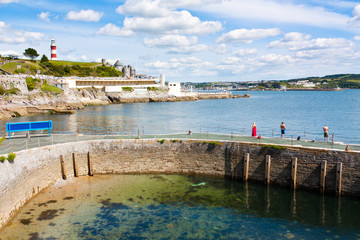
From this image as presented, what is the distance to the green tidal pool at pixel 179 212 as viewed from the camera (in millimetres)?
15633

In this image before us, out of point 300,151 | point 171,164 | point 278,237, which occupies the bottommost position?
point 278,237

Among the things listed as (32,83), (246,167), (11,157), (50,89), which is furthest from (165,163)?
(50,89)

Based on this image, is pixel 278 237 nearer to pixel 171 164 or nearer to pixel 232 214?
pixel 232 214

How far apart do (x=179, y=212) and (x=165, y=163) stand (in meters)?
7.60

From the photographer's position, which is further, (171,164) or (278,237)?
(171,164)

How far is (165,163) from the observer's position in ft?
83.1

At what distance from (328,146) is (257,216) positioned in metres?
9.01

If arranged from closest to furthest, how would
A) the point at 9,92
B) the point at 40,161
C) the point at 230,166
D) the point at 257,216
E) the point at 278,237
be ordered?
the point at 278,237 < the point at 257,216 < the point at 40,161 < the point at 230,166 < the point at 9,92

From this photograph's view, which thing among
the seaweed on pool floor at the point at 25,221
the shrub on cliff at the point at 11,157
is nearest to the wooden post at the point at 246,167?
the seaweed on pool floor at the point at 25,221

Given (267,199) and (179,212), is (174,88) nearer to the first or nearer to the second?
(267,199)

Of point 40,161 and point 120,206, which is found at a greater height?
point 40,161

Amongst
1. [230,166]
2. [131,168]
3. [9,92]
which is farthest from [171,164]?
[9,92]

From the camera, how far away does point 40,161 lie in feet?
70.0

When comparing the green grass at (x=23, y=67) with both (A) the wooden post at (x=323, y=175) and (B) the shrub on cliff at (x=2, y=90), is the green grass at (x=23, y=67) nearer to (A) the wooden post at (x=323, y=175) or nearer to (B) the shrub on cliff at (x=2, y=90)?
(B) the shrub on cliff at (x=2, y=90)
